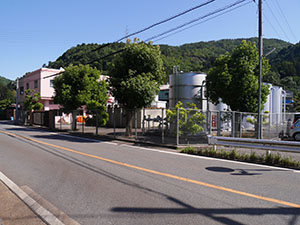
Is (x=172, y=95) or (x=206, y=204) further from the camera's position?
(x=172, y=95)

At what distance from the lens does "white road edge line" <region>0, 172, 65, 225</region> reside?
402cm

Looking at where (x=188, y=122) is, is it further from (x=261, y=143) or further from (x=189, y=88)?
(x=189, y=88)

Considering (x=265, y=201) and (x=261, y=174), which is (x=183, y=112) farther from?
(x=265, y=201)

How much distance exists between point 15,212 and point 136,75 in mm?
12753

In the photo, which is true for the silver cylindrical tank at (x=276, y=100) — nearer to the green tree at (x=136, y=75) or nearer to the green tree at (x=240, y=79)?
the green tree at (x=240, y=79)

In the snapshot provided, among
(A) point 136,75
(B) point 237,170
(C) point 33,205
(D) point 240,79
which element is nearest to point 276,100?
(D) point 240,79

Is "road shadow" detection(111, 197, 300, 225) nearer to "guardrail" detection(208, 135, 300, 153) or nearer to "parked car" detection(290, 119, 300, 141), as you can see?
"guardrail" detection(208, 135, 300, 153)

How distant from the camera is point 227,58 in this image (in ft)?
57.1

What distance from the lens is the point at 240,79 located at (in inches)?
634

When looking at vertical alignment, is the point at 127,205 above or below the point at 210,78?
below

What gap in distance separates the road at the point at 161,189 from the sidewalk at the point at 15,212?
1.55ft

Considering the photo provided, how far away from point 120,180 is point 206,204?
245cm

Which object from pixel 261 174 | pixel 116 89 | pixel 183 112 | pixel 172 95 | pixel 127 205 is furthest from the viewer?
pixel 172 95

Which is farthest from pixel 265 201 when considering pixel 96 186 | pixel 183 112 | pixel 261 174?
pixel 183 112
